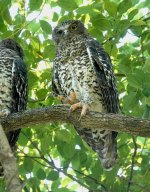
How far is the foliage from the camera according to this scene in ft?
15.2

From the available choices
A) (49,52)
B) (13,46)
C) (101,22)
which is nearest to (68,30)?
(49,52)

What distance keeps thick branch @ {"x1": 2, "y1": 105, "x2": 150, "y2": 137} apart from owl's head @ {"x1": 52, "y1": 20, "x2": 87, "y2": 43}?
1.71 metres

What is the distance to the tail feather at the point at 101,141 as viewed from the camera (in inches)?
209

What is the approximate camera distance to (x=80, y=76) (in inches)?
201

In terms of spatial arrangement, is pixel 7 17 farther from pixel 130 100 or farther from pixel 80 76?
pixel 130 100

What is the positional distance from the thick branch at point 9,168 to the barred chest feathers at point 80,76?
95.2 inches

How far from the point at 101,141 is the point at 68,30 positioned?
4.99 feet

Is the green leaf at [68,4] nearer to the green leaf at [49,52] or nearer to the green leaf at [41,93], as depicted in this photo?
the green leaf at [49,52]

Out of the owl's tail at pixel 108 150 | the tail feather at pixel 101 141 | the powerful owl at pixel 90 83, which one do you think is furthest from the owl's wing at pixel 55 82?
the owl's tail at pixel 108 150

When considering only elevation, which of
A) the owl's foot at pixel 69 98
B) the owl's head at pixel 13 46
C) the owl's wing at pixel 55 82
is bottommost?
the owl's foot at pixel 69 98

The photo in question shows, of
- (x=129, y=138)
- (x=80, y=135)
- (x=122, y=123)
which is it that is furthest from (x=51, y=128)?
(x=122, y=123)

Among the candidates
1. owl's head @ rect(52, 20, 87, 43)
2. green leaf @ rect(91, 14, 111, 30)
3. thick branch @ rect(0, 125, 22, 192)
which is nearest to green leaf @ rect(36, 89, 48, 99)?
owl's head @ rect(52, 20, 87, 43)

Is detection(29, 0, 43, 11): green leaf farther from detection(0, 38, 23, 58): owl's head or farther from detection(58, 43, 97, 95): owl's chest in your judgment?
detection(0, 38, 23, 58): owl's head

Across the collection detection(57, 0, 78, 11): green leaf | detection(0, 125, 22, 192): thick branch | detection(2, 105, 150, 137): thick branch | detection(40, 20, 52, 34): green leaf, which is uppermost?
detection(57, 0, 78, 11): green leaf
